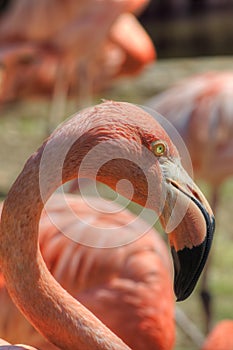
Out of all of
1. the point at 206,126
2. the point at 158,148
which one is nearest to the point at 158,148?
the point at 158,148

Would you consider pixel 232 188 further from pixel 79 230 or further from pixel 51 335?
pixel 51 335

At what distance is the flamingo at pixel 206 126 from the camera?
3.94 metres

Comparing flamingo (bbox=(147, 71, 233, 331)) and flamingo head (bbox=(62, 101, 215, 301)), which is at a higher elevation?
flamingo head (bbox=(62, 101, 215, 301))

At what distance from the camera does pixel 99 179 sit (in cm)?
169

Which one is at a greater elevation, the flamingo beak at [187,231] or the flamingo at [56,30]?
the flamingo beak at [187,231]

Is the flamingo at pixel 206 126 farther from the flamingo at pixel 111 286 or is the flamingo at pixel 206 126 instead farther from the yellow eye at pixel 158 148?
the yellow eye at pixel 158 148

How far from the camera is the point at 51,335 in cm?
168

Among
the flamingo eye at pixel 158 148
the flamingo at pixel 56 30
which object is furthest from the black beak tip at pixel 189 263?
the flamingo at pixel 56 30

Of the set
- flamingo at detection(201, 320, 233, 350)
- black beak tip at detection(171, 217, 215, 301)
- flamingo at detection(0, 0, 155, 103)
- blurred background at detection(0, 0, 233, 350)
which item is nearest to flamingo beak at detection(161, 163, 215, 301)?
black beak tip at detection(171, 217, 215, 301)

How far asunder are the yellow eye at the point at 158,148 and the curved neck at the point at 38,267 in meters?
0.13

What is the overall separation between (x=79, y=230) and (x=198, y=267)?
4.33 ft

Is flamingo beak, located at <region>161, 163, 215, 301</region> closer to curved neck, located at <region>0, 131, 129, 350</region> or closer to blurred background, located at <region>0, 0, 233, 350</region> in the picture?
curved neck, located at <region>0, 131, 129, 350</region>

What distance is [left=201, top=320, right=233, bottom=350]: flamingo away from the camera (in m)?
2.78

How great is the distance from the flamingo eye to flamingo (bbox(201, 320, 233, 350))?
1.25 metres
